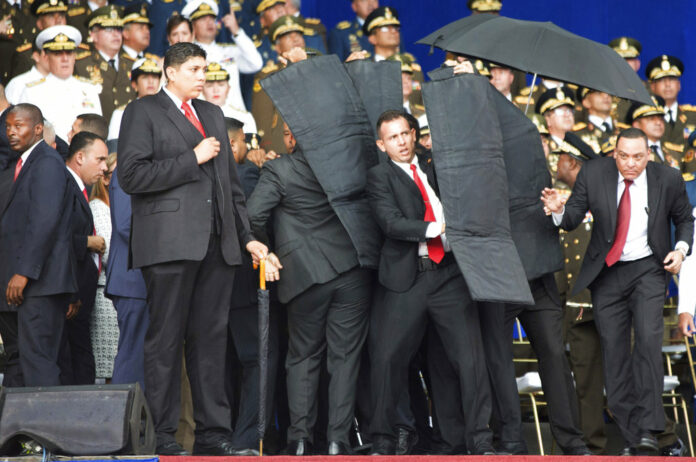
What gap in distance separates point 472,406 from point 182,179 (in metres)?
1.87

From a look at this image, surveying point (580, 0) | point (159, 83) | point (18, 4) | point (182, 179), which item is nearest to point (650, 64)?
point (580, 0)

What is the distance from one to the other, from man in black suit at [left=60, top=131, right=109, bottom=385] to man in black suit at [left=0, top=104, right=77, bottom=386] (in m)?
0.29

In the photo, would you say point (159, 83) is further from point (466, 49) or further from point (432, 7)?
point (432, 7)

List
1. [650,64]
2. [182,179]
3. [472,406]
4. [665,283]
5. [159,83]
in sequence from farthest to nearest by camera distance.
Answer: [650,64]
[159,83]
[665,283]
[472,406]
[182,179]

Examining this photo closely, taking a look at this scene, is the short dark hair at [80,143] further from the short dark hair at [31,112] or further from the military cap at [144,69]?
the military cap at [144,69]

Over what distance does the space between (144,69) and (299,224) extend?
→ 282cm

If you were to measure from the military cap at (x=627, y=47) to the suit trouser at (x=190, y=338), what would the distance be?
646 centimetres

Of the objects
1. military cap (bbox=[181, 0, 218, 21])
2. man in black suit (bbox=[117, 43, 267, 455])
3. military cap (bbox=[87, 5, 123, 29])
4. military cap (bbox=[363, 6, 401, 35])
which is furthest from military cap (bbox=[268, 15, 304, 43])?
man in black suit (bbox=[117, 43, 267, 455])

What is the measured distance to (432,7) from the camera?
43.2ft

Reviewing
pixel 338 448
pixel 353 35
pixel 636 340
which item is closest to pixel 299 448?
pixel 338 448

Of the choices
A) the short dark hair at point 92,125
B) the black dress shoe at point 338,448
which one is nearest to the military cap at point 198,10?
the short dark hair at point 92,125

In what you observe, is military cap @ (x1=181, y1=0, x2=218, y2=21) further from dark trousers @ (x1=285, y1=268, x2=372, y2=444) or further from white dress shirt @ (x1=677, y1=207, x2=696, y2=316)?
white dress shirt @ (x1=677, y1=207, x2=696, y2=316)

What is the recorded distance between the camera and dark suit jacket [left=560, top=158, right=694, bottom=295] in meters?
6.80

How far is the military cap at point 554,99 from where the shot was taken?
10.1 m
